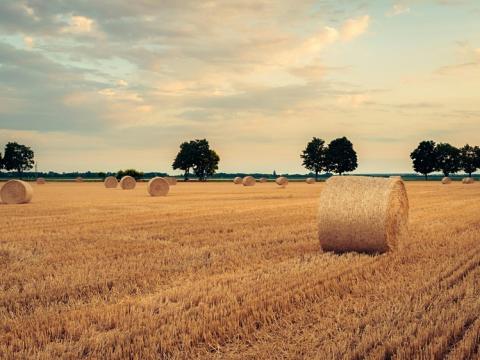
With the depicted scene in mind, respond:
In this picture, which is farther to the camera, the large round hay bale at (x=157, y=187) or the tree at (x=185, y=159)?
the tree at (x=185, y=159)

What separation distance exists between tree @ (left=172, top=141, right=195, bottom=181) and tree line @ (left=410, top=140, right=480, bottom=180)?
159 ft

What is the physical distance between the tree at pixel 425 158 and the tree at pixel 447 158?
1.04 m

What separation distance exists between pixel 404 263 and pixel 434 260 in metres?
0.49

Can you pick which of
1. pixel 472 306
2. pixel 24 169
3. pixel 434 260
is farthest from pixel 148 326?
pixel 24 169

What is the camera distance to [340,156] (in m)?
105

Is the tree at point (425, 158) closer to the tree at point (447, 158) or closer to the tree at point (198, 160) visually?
the tree at point (447, 158)

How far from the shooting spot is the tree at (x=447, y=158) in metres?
104

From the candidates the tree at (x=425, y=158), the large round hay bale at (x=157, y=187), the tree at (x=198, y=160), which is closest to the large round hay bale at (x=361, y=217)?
the large round hay bale at (x=157, y=187)

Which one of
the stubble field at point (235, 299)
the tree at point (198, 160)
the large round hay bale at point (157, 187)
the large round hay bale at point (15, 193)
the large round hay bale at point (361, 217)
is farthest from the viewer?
the tree at point (198, 160)

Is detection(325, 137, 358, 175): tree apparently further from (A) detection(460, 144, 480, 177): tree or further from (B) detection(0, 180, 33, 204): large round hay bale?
(B) detection(0, 180, 33, 204): large round hay bale

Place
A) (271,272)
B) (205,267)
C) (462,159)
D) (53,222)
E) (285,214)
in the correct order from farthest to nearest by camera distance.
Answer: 1. (462,159)
2. (285,214)
3. (53,222)
4. (205,267)
5. (271,272)

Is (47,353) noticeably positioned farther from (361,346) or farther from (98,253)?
(98,253)

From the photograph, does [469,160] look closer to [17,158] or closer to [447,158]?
[447,158]

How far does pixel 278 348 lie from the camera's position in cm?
439
